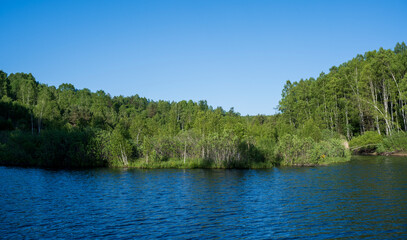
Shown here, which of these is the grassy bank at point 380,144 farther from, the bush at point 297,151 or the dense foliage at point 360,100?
the bush at point 297,151

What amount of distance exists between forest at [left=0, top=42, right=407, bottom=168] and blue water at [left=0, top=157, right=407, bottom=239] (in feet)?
46.9

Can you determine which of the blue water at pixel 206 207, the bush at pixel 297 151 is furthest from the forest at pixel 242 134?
the blue water at pixel 206 207

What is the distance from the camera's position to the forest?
181ft

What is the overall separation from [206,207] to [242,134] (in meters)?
35.0

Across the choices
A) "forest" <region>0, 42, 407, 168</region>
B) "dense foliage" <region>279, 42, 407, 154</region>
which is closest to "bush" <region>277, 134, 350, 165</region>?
"forest" <region>0, 42, 407, 168</region>

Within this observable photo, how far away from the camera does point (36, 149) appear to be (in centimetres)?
6188

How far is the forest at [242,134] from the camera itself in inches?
2176

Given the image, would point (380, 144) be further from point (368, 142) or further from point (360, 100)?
point (360, 100)

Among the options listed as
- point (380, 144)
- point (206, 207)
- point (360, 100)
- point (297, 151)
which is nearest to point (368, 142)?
point (380, 144)

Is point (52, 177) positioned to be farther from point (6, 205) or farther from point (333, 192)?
point (333, 192)

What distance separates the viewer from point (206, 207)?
2609cm

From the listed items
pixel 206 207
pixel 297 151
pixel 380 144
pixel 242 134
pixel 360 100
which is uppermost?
pixel 360 100

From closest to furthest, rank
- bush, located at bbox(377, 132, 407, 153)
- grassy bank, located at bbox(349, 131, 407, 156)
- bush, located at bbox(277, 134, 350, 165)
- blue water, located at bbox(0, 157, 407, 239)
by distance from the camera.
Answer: blue water, located at bbox(0, 157, 407, 239), bush, located at bbox(277, 134, 350, 165), bush, located at bbox(377, 132, 407, 153), grassy bank, located at bbox(349, 131, 407, 156)

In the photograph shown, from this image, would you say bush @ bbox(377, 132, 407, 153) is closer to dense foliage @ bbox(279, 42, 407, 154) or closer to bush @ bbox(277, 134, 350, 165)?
dense foliage @ bbox(279, 42, 407, 154)
